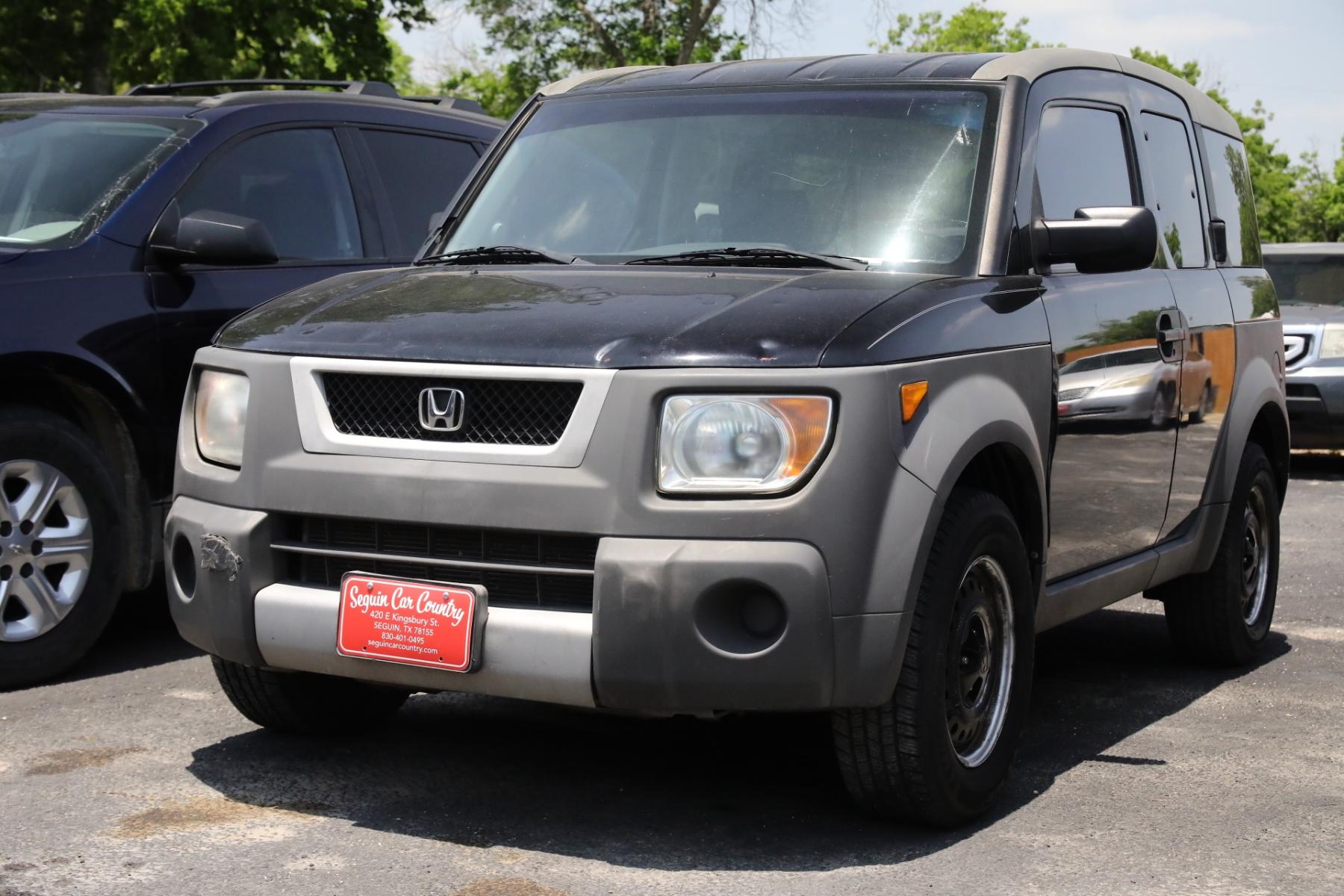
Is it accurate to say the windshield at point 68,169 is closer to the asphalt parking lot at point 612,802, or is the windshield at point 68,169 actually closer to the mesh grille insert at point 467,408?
the asphalt parking lot at point 612,802

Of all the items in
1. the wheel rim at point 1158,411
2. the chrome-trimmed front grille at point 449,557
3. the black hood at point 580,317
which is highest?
the black hood at point 580,317

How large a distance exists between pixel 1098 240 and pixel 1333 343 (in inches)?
389

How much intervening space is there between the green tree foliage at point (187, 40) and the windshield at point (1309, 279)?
53.1 ft

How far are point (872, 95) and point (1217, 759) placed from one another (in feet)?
6.94

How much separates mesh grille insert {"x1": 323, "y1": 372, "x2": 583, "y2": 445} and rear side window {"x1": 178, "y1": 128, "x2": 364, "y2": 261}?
2.46 m

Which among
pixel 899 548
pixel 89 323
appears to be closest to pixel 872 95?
pixel 899 548

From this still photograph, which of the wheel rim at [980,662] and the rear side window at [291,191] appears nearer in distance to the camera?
the wheel rim at [980,662]

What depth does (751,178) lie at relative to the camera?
4.88m

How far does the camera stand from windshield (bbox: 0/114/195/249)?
6.00 meters

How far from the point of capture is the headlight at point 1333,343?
13633mm

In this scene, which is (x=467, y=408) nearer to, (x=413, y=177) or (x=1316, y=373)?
(x=413, y=177)

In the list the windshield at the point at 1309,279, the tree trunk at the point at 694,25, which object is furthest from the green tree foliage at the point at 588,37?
the windshield at the point at 1309,279

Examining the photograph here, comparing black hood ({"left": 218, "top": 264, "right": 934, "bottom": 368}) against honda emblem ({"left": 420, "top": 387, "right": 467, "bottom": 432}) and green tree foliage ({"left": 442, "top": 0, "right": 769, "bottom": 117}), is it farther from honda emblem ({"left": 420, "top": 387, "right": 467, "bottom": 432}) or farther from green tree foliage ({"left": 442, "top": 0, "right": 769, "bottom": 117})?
green tree foliage ({"left": 442, "top": 0, "right": 769, "bottom": 117})

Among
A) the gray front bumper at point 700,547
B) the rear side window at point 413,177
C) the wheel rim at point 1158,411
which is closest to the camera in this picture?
the gray front bumper at point 700,547
